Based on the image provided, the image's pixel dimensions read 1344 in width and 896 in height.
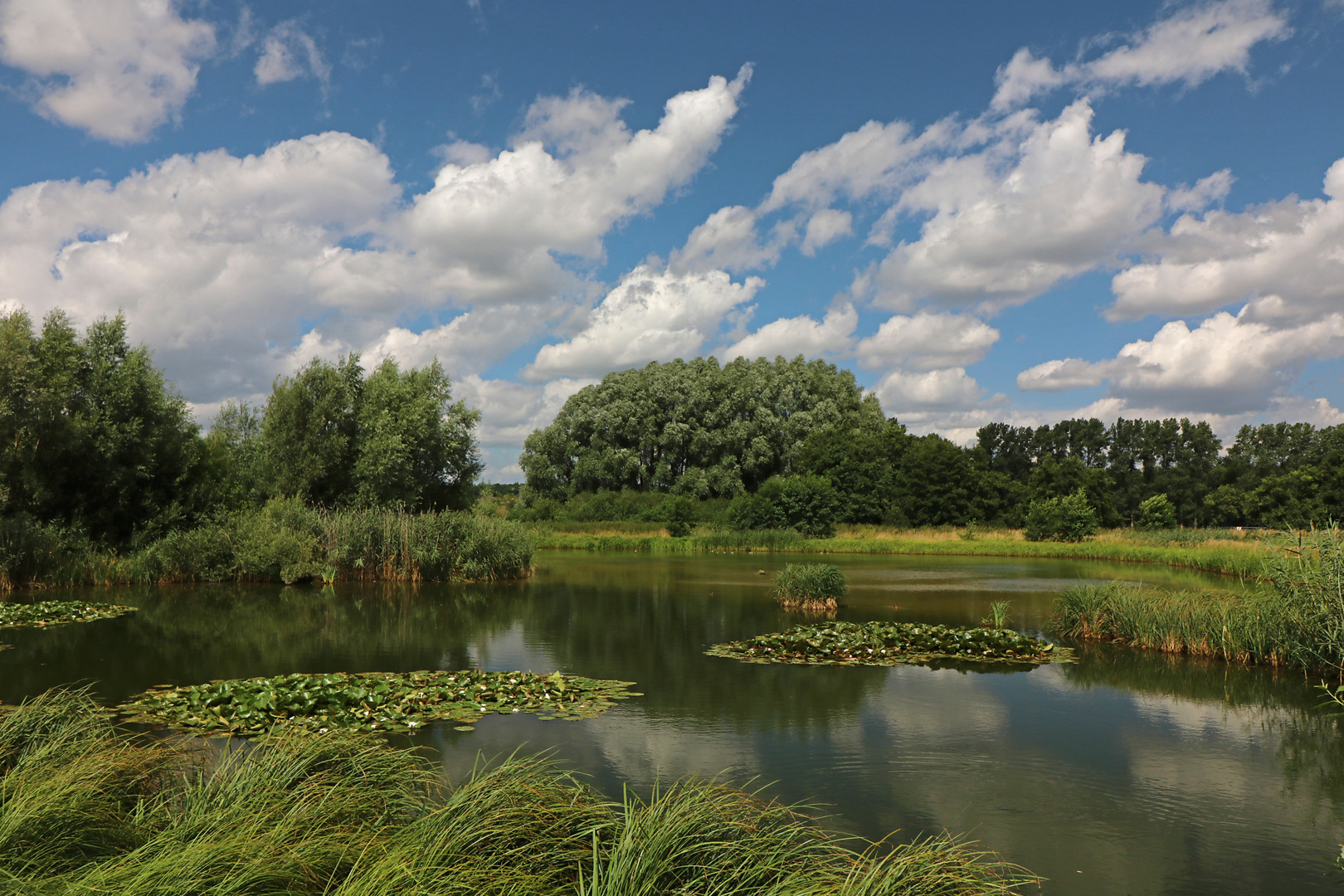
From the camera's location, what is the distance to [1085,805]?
770 cm

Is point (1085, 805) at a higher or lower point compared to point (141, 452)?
lower

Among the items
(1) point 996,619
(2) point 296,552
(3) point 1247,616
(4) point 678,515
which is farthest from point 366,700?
(4) point 678,515

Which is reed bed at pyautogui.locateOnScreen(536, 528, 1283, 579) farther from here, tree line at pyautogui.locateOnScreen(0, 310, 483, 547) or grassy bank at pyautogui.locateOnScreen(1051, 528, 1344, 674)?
grassy bank at pyautogui.locateOnScreen(1051, 528, 1344, 674)

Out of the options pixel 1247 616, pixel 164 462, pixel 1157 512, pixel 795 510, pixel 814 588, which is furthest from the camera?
pixel 1157 512

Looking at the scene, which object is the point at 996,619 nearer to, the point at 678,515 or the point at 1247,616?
the point at 1247,616

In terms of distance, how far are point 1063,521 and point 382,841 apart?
47.3 meters

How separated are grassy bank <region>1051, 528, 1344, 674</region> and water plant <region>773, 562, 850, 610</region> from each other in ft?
16.6

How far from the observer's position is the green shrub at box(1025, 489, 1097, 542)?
148 ft

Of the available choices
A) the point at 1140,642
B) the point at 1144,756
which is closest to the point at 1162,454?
the point at 1140,642

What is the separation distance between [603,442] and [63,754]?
57.1 meters

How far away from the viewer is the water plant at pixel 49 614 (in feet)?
53.4

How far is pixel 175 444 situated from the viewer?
89.7 feet

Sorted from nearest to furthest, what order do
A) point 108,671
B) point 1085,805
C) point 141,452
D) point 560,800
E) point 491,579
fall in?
1. point 560,800
2. point 1085,805
3. point 108,671
4. point 141,452
5. point 491,579

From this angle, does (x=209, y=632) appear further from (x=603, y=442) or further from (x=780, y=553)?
(x=603, y=442)
